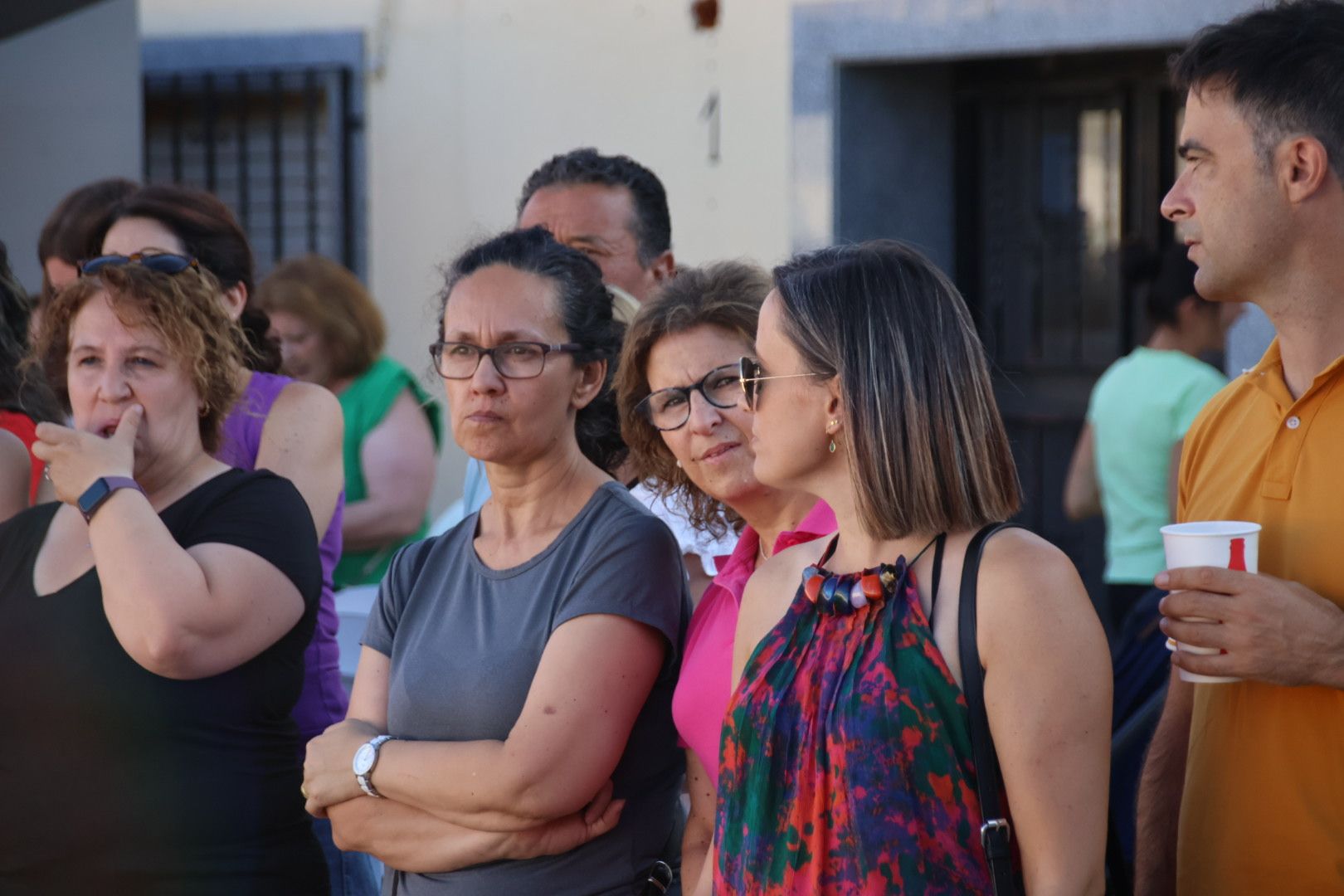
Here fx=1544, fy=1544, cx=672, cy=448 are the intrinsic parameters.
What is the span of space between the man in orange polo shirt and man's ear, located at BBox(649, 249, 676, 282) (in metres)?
1.65

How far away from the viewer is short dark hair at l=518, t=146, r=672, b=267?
370 centimetres

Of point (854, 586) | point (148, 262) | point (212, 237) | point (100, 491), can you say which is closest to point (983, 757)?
point (854, 586)

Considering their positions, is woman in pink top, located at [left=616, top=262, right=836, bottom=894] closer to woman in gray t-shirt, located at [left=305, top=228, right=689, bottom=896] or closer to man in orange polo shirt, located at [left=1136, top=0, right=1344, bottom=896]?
woman in gray t-shirt, located at [left=305, top=228, right=689, bottom=896]

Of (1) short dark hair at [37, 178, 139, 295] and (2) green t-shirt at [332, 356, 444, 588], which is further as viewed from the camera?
(2) green t-shirt at [332, 356, 444, 588]

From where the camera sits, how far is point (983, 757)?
1822 millimetres

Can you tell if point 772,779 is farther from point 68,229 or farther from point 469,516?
point 68,229

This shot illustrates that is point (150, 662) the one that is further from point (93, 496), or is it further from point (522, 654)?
point (522, 654)

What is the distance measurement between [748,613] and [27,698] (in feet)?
4.02

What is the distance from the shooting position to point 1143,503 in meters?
4.95

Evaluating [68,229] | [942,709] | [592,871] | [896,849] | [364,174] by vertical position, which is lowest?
[592,871]

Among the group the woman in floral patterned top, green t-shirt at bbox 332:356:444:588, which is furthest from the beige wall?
the woman in floral patterned top

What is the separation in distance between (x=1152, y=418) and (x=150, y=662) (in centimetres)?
341

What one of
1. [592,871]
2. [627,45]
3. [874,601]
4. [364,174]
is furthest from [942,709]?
[364,174]

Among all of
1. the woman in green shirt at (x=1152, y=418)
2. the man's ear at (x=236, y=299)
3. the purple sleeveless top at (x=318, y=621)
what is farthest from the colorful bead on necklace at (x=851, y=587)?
the woman in green shirt at (x=1152, y=418)
